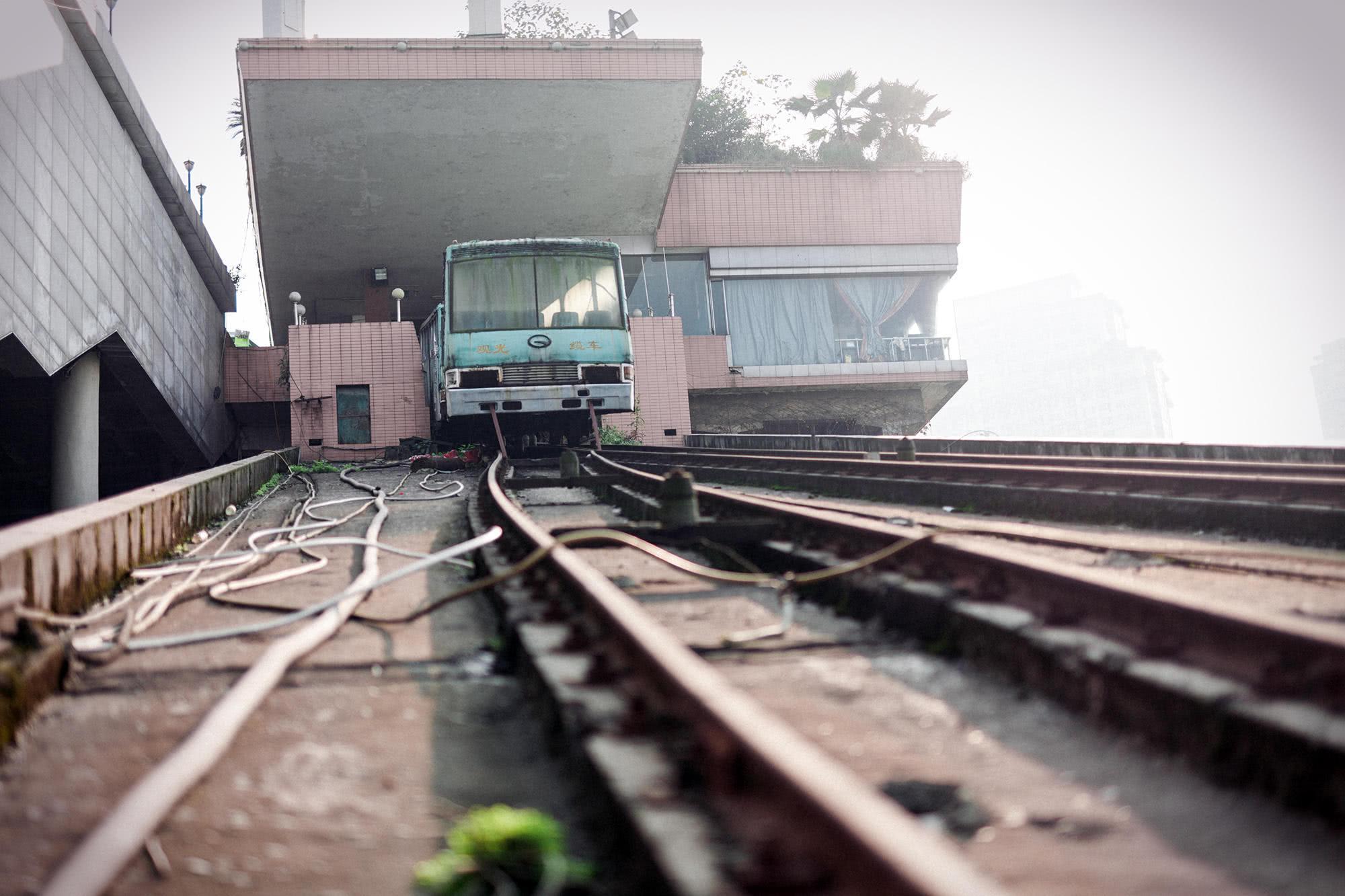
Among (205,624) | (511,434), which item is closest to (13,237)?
(511,434)

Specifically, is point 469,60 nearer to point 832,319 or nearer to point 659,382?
point 659,382

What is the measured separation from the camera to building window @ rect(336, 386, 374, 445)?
2062cm

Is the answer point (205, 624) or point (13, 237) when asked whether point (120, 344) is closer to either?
point (13, 237)

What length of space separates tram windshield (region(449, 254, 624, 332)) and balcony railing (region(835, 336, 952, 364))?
13842 millimetres

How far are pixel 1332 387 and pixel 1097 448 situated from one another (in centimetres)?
15946

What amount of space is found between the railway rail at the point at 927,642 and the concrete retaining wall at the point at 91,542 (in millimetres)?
1555

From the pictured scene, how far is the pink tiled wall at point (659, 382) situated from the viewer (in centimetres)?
2203

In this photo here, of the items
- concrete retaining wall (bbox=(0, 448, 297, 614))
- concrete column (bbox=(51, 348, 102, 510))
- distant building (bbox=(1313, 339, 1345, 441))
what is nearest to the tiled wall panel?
concrete column (bbox=(51, 348, 102, 510))

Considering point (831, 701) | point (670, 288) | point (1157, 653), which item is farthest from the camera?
point (670, 288)

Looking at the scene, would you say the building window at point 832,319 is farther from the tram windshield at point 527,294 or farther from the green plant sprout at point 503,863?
the green plant sprout at point 503,863

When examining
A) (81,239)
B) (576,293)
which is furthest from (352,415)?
(576,293)

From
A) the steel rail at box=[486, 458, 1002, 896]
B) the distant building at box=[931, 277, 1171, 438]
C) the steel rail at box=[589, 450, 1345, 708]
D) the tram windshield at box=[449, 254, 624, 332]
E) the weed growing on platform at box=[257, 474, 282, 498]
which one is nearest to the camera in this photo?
the steel rail at box=[486, 458, 1002, 896]

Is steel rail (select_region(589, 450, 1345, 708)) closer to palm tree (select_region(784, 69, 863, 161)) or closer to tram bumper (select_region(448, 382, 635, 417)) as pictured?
tram bumper (select_region(448, 382, 635, 417))

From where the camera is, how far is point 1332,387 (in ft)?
439
